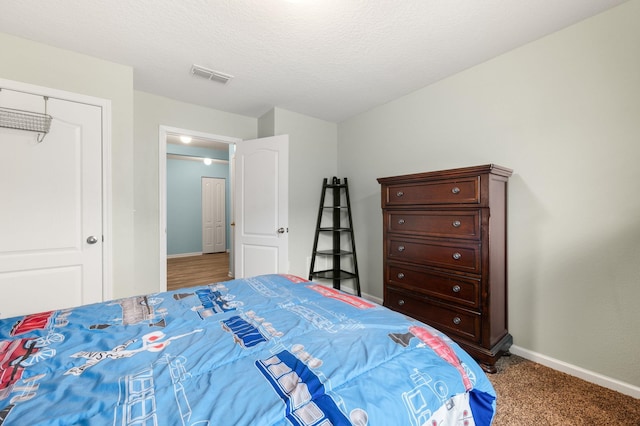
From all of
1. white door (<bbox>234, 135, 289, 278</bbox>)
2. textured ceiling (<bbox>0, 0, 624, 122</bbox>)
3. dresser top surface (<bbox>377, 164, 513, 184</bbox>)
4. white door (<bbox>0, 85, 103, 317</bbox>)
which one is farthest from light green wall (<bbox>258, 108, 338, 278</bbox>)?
white door (<bbox>0, 85, 103, 317</bbox>)

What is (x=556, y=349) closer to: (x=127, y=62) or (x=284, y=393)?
(x=284, y=393)

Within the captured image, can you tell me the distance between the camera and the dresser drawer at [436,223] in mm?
1973

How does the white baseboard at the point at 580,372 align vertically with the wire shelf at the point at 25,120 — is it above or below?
below

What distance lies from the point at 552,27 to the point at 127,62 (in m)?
3.37

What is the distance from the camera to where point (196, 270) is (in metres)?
5.25

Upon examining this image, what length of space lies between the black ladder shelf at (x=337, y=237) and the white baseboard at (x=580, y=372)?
5.61ft

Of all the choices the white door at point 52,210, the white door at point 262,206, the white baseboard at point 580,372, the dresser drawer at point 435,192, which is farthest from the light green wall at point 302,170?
the white baseboard at point 580,372

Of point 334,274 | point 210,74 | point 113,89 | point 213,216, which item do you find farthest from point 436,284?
→ point 213,216

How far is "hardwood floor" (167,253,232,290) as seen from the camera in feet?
14.5

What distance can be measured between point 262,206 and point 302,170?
0.74 metres

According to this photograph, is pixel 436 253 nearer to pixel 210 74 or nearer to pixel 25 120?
pixel 210 74

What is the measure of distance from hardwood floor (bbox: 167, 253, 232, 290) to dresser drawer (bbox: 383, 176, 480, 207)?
10.8ft

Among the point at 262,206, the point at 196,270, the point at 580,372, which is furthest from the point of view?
the point at 196,270

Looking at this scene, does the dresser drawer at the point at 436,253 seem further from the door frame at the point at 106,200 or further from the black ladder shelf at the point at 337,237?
the door frame at the point at 106,200
